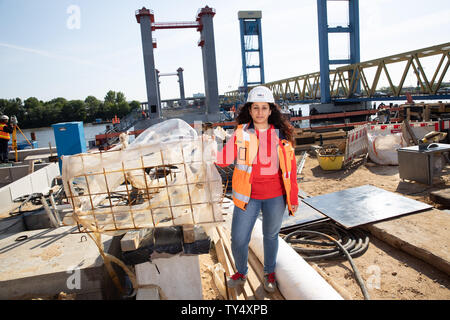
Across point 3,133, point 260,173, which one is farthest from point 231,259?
point 3,133

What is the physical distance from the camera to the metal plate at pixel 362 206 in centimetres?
409

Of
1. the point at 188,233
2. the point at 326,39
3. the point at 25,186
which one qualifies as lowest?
the point at 25,186

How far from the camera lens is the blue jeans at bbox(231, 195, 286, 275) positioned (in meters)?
2.35

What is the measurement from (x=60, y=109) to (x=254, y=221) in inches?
3285

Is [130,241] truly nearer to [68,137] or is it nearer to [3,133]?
[68,137]

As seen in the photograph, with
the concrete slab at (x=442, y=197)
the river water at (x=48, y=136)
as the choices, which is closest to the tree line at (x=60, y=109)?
the river water at (x=48, y=136)

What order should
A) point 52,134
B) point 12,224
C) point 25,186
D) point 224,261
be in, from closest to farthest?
point 224,261, point 12,224, point 25,186, point 52,134

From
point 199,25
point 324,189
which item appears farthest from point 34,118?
point 324,189

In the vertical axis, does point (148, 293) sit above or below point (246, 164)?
below

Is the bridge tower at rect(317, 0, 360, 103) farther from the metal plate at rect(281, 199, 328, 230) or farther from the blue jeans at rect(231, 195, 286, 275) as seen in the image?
the blue jeans at rect(231, 195, 286, 275)

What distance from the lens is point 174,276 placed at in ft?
8.04
